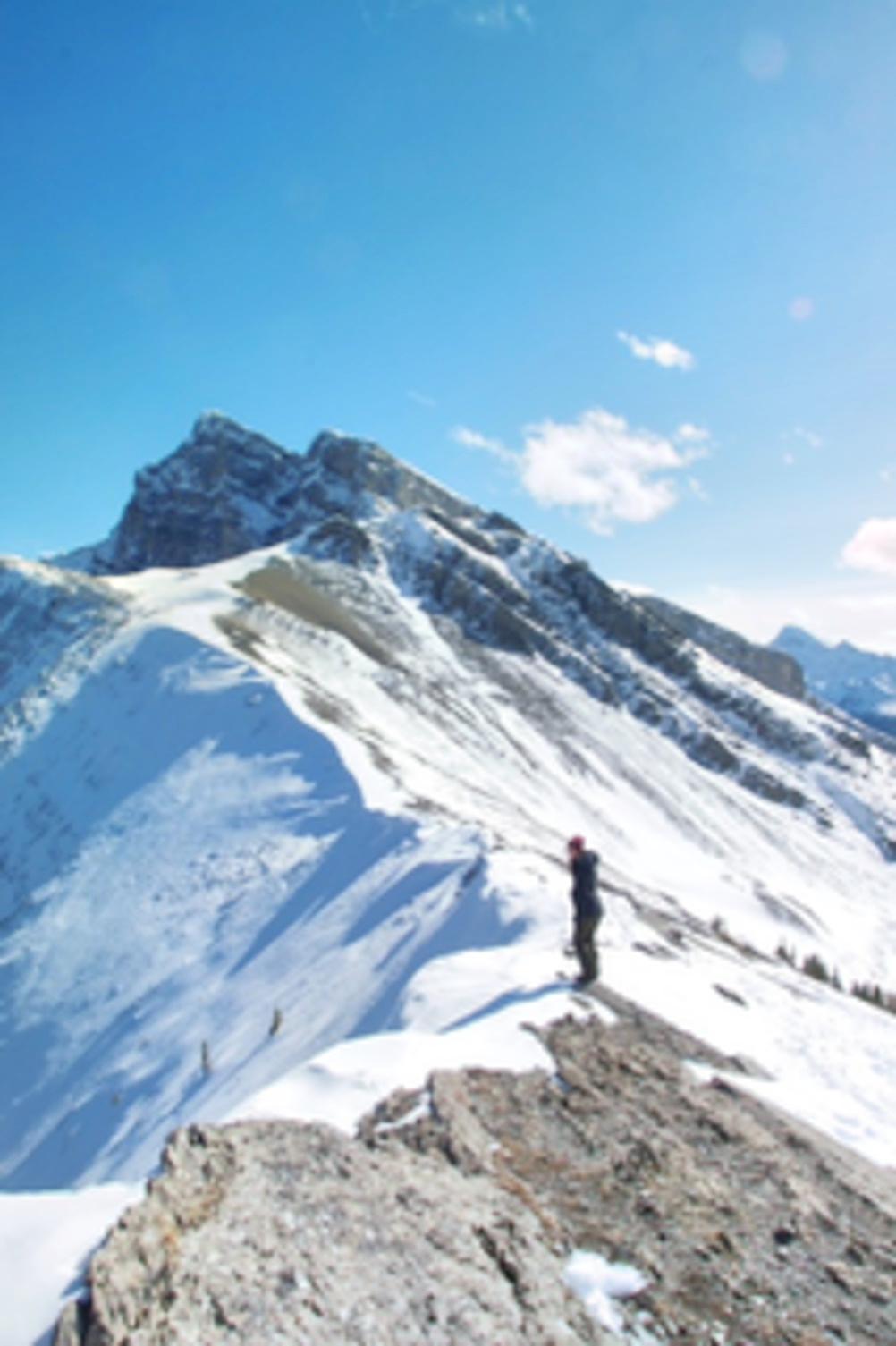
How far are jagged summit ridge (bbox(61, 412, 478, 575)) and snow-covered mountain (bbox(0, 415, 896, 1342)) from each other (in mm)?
50304

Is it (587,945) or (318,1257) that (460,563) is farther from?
(318,1257)

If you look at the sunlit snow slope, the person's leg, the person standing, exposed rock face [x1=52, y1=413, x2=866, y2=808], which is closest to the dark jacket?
the person standing

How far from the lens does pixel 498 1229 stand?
511cm

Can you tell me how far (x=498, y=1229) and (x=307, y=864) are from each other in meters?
17.9

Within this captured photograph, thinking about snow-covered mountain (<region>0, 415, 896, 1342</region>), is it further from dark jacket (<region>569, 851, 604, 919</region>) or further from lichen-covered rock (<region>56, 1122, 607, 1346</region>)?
lichen-covered rock (<region>56, 1122, 607, 1346</region>)

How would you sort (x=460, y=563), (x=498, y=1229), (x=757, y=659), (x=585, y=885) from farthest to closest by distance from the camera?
(x=757, y=659) → (x=460, y=563) → (x=585, y=885) → (x=498, y=1229)

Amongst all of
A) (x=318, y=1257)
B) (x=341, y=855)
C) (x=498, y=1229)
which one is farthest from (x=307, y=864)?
(x=318, y=1257)

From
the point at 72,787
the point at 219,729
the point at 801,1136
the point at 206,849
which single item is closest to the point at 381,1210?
the point at 801,1136

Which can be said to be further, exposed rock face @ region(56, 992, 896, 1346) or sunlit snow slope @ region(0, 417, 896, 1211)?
sunlit snow slope @ region(0, 417, 896, 1211)

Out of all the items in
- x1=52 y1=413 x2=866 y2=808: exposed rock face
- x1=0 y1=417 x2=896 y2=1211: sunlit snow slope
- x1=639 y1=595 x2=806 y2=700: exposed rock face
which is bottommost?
x1=0 y1=417 x2=896 y2=1211: sunlit snow slope

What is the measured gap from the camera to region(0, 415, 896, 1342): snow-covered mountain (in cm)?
1333

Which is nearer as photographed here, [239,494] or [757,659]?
[239,494]

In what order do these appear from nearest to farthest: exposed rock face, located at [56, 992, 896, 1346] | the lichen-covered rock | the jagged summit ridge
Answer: the lichen-covered rock, exposed rock face, located at [56, 992, 896, 1346], the jagged summit ridge

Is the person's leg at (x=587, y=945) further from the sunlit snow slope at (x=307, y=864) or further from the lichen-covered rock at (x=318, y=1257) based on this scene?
the lichen-covered rock at (x=318, y=1257)
